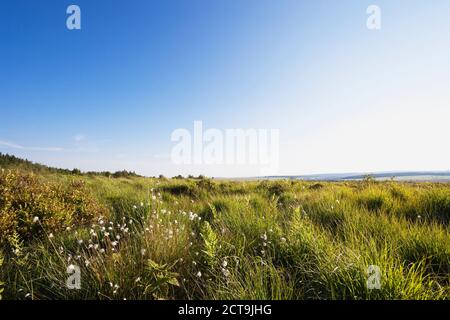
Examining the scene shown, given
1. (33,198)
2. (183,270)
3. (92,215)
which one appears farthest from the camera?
(92,215)

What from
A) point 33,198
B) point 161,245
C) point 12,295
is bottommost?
point 12,295

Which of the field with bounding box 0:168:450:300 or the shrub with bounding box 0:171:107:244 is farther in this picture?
the shrub with bounding box 0:171:107:244

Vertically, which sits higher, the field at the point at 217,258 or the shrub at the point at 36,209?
the shrub at the point at 36,209

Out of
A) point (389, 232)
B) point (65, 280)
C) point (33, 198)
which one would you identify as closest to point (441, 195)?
point (389, 232)

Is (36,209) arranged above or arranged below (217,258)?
above

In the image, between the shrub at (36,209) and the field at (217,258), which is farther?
the shrub at (36,209)

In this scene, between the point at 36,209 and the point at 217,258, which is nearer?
the point at 217,258
